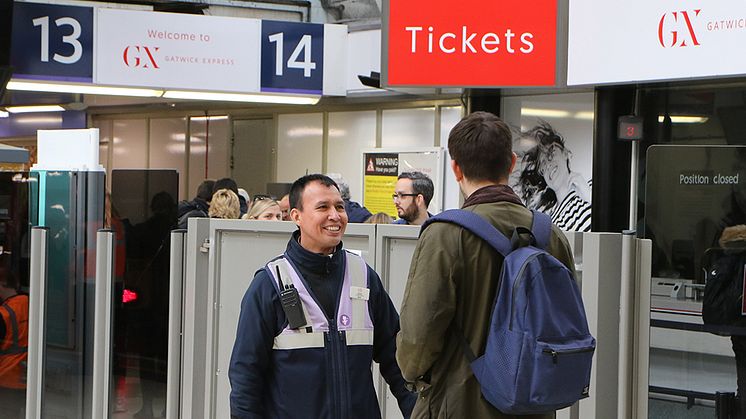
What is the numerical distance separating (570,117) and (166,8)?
6.15 m

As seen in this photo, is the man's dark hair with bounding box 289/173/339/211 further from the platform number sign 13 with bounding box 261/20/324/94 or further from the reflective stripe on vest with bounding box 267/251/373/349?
the platform number sign 13 with bounding box 261/20/324/94

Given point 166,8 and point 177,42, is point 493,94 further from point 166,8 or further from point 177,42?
point 166,8

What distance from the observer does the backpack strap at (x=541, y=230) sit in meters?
3.08

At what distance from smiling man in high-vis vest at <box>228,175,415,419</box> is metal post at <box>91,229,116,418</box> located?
250 cm

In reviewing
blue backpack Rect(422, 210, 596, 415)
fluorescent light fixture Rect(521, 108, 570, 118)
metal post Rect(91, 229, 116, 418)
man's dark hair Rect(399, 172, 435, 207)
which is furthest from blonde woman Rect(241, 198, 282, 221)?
fluorescent light fixture Rect(521, 108, 570, 118)

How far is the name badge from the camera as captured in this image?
11.9 feet

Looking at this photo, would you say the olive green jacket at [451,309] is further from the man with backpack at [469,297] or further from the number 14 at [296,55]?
the number 14 at [296,55]

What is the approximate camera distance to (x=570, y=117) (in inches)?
427

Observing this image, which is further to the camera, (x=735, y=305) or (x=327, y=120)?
(x=327, y=120)

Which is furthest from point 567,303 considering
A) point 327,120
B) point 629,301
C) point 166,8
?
point 166,8

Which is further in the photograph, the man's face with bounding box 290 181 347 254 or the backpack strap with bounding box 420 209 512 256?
the man's face with bounding box 290 181 347 254

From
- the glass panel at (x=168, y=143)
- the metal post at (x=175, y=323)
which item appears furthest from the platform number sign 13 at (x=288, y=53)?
the metal post at (x=175, y=323)

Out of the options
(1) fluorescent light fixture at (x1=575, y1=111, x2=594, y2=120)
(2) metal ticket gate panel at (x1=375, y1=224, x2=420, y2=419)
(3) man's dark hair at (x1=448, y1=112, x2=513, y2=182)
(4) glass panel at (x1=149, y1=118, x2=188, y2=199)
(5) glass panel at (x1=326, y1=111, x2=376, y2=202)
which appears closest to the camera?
(3) man's dark hair at (x1=448, y1=112, x2=513, y2=182)

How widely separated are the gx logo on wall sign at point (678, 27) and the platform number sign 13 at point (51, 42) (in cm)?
617
